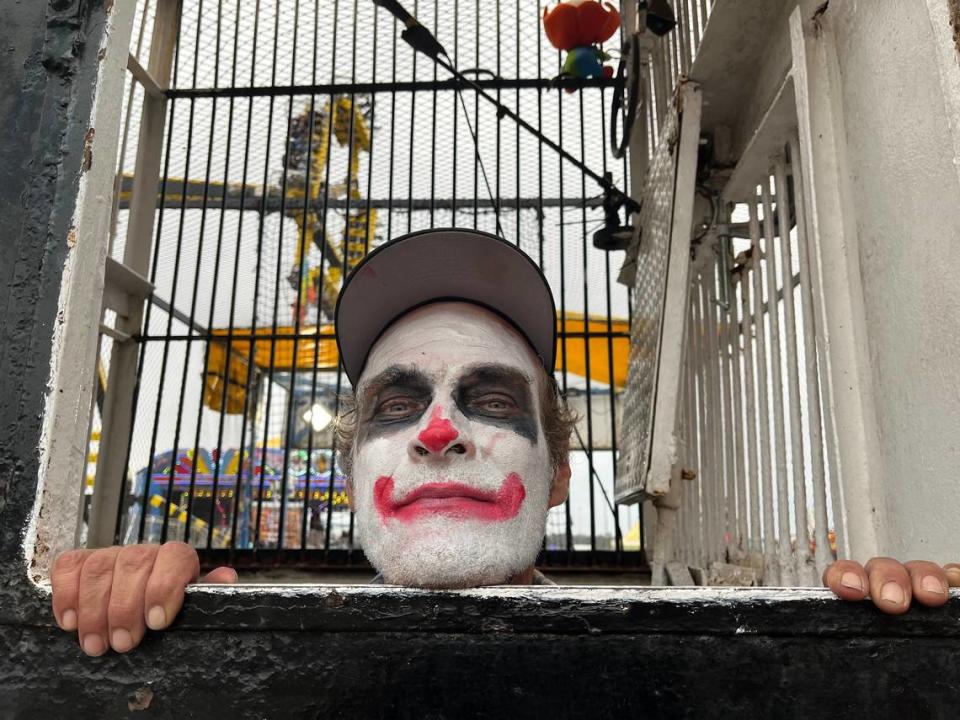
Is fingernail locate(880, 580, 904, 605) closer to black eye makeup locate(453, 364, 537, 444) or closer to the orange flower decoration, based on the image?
black eye makeup locate(453, 364, 537, 444)

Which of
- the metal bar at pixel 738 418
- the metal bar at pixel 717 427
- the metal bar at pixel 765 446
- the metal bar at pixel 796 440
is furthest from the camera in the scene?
the metal bar at pixel 717 427

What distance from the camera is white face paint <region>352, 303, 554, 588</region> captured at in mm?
1061

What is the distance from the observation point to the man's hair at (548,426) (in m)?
1.55

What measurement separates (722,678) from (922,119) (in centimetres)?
96

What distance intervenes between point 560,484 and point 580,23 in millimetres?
2624

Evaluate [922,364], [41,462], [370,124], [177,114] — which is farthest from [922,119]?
[177,114]

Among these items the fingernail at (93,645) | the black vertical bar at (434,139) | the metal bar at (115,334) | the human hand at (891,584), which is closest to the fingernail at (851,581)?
the human hand at (891,584)

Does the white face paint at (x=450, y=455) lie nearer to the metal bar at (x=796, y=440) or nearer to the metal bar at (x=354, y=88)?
the metal bar at (x=796, y=440)

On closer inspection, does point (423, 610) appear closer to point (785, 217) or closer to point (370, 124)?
point (785, 217)

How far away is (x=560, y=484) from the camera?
1.65 meters

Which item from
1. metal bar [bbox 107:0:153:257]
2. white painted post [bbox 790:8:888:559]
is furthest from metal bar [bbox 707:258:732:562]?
metal bar [bbox 107:0:153:257]

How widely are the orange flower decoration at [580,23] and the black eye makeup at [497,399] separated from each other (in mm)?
2621

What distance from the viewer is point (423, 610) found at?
0.76 m

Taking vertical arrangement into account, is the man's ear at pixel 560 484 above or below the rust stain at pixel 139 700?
above
